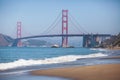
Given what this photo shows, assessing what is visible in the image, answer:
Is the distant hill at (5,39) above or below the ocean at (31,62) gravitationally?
above

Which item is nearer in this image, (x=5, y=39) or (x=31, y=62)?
(x=5, y=39)

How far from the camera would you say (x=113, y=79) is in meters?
3.54

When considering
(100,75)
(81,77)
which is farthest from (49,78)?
(100,75)

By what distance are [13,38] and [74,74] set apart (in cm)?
250

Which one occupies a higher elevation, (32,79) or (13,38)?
(13,38)

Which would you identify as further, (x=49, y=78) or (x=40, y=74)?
(x=40, y=74)

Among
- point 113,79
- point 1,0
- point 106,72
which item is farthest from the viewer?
point 1,0

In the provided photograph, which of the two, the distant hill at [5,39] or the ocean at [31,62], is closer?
the ocean at [31,62]

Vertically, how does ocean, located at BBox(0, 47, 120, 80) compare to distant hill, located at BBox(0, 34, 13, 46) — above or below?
below

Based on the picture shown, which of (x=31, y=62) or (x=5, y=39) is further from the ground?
(x=5, y=39)

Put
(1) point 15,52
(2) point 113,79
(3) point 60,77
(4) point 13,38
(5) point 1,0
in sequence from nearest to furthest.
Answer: (2) point 113,79, (3) point 60,77, (5) point 1,0, (4) point 13,38, (1) point 15,52

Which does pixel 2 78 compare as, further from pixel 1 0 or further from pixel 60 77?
pixel 1 0

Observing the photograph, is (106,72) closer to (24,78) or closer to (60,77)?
(60,77)

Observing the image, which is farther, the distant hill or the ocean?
the distant hill
